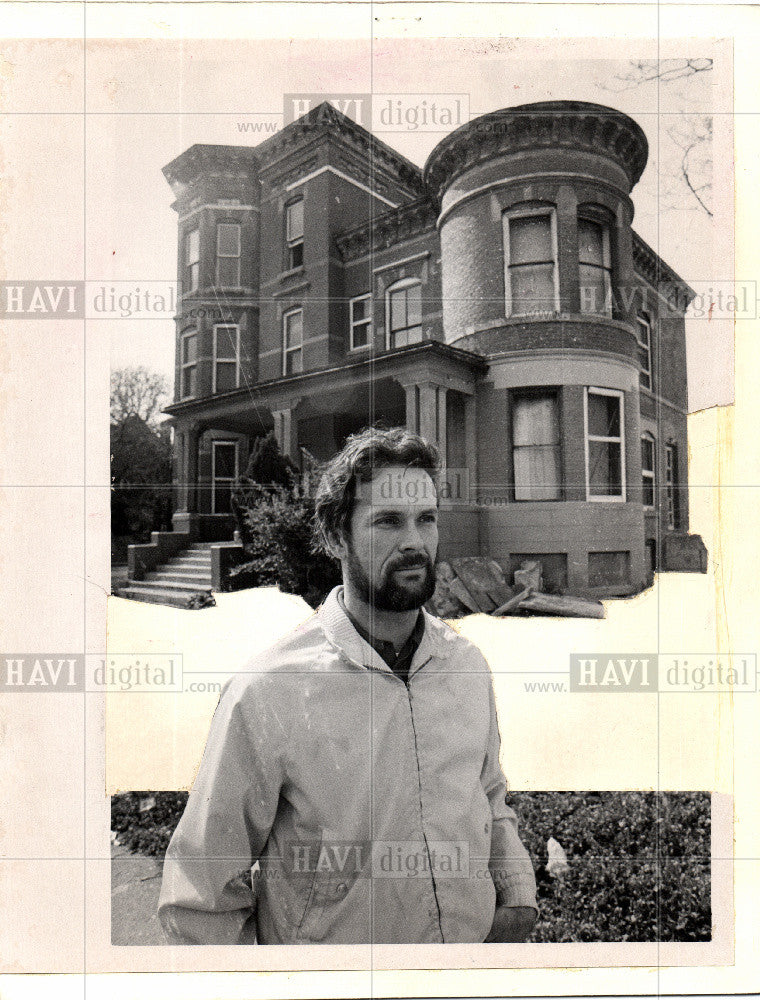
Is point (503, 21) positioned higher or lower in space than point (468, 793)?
higher

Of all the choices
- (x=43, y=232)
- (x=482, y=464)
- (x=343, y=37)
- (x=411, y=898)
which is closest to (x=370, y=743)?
(x=411, y=898)

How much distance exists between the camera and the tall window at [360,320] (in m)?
3.34

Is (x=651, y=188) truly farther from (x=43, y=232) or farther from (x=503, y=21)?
(x=43, y=232)

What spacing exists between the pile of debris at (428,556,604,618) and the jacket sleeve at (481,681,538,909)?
1.48 feet

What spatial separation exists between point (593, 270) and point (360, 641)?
2132 mm

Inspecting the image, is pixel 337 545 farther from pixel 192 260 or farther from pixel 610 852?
pixel 610 852

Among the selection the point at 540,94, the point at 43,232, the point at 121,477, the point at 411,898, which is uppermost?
the point at 540,94

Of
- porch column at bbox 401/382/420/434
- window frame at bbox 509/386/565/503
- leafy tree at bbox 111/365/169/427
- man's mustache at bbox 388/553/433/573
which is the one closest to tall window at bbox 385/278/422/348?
porch column at bbox 401/382/420/434

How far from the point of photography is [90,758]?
339 centimetres

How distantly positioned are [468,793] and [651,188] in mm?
3071

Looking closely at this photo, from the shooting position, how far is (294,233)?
3482 millimetres

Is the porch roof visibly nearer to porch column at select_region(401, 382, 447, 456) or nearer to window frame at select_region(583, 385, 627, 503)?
porch column at select_region(401, 382, 447, 456)

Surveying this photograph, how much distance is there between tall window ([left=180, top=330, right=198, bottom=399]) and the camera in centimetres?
Result: 338

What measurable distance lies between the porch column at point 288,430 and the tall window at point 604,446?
1426 millimetres
